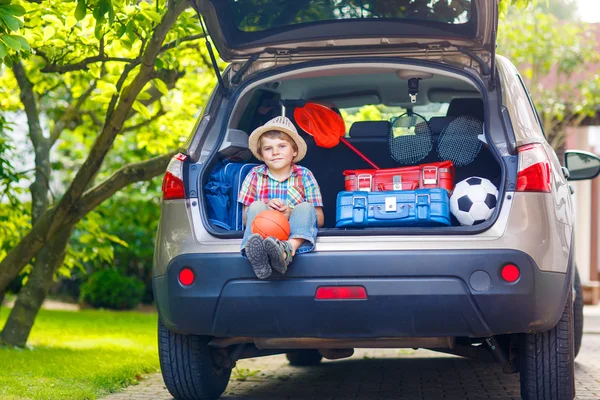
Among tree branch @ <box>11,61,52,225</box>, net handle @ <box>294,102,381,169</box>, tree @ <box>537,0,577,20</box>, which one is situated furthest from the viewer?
tree @ <box>537,0,577,20</box>

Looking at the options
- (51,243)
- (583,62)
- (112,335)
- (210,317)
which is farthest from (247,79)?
(583,62)

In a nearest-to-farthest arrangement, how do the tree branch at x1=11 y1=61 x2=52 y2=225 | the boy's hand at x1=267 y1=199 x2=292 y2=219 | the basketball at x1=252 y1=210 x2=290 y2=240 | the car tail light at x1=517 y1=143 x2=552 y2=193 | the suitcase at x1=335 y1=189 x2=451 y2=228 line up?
the car tail light at x1=517 y1=143 x2=552 y2=193
the basketball at x1=252 y1=210 x2=290 y2=240
the suitcase at x1=335 y1=189 x2=451 y2=228
the boy's hand at x1=267 y1=199 x2=292 y2=219
the tree branch at x1=11 y1=61 x2=52 y2=225

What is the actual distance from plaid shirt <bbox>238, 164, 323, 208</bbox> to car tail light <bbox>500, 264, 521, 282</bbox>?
1.15 meters

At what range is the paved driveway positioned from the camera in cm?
564

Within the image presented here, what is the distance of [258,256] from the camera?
4.16m

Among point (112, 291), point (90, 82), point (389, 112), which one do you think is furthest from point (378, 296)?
point (112, 291)

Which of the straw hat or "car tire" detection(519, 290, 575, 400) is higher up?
the straw hat

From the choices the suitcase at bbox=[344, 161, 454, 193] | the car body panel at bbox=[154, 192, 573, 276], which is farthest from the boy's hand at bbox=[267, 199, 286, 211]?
the suitcase at bbox=[344, 161, 454, 193]

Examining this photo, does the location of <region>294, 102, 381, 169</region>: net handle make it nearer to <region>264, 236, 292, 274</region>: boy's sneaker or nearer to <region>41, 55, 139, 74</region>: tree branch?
<region>264, 236, 292, 274</region>: boy's sneaker

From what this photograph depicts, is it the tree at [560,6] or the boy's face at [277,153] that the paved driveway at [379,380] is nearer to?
the boy's face at [277,153]

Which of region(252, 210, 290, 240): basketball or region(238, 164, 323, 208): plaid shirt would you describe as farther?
region(238, 164, 323, 208): plaid shirt

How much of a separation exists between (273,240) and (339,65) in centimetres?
128

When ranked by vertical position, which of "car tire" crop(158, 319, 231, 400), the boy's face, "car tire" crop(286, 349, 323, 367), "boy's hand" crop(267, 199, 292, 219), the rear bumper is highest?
the boy's face

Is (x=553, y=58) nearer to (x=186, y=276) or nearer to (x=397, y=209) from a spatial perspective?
(x=397, y=209)
